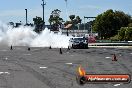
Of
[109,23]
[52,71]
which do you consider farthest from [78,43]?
[109,23]

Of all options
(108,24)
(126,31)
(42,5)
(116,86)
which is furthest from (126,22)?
(116,86)

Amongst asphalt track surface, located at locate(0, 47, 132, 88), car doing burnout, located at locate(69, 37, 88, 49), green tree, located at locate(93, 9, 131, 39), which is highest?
green tree, located at locate(93, 9, 131, 39)

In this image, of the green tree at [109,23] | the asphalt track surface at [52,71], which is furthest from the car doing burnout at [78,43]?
the green tree at [109,23]

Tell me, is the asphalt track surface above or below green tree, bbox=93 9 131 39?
below

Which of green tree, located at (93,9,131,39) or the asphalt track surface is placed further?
green tree, located at (93,9,131,39)

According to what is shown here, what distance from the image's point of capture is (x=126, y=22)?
463ft

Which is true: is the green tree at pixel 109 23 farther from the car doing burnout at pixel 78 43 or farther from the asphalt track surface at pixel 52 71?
the asphalt track surface at pixel 52 71

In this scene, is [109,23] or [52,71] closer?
[52,71]

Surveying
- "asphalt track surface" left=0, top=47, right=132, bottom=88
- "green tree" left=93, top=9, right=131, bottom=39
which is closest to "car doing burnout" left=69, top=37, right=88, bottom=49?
"asphalt track surface" left=0, top=47, right=132, bottom=88

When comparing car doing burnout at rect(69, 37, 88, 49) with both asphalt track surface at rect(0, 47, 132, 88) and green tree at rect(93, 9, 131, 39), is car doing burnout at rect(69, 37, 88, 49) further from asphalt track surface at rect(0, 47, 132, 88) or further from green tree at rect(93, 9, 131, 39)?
green tree at rect(93, 9, 131, 39)

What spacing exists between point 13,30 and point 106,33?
210 feet

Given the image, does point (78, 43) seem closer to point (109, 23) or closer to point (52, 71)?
point (52, 71)

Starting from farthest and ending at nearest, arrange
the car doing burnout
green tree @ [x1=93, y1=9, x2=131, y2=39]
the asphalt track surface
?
green tree @ [x1=93, y1=9, x2=131, y2=39], the car doing burnout, the asphalt track surface

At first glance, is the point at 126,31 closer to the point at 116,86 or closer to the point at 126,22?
the point at 126,22
